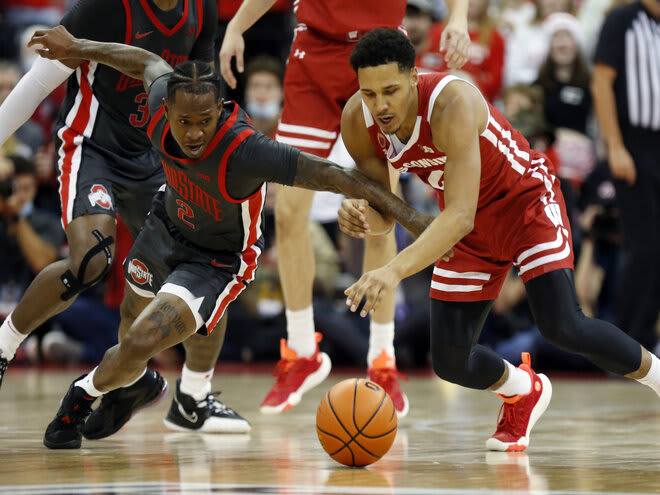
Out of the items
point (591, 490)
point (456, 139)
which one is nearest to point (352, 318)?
point (456, 139)

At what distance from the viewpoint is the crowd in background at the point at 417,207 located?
978 cm

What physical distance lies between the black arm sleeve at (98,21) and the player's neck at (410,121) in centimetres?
174

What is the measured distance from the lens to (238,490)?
3828mm

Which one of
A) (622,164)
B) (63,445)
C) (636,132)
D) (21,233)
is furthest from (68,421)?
(636,132)

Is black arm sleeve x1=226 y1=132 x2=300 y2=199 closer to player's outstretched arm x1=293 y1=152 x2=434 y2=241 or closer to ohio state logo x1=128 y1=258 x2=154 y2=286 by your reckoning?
player's outstretched arm x1=293 y1=152 x2=434 y2=241

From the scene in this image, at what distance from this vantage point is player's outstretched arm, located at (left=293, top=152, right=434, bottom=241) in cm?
470

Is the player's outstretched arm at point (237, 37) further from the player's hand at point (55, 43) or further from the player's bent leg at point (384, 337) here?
the player's bent leg at point (384, 337)

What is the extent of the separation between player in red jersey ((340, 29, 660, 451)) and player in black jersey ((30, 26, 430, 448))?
0.79 feet

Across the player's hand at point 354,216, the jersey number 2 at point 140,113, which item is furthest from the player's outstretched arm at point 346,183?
the jersey number 2 at point 140,113

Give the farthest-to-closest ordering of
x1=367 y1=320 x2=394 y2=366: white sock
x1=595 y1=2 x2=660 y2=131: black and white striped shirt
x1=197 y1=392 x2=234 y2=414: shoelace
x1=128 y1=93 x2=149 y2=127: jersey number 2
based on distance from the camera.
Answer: x1=595 y1=2 x2=660 y2=131: black and white striped shirt < x1=367 y1=320 x2=394 y2=366: white sock < x1=197 y1=392 x2=234 y2=414: shoelace < x1=128 y1=93 x2=149 y2=127: jersey number 2

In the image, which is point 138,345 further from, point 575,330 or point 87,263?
point 575,330

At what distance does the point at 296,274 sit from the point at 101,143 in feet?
4.60

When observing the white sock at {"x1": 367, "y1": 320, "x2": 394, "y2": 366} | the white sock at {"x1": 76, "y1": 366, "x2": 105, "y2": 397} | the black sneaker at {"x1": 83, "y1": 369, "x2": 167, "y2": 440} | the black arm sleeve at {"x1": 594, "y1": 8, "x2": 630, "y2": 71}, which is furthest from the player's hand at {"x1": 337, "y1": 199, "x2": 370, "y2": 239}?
the black arm sleeve at {"x1": 594, "y1": 8, "x2": 630, "y2": 71}

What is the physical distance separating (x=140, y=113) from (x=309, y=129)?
101 cm
